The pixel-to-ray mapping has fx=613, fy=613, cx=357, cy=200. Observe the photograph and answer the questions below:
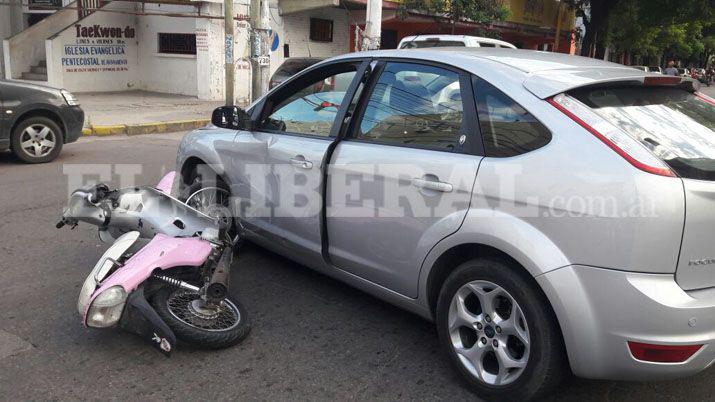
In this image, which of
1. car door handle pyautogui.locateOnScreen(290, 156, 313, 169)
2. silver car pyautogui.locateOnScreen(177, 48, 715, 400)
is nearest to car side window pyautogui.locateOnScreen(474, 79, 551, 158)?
silver car pyautogui.locateOnScreen(177, 48, 715, 400)

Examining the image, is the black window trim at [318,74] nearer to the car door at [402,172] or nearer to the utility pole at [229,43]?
the car door at [402,172]

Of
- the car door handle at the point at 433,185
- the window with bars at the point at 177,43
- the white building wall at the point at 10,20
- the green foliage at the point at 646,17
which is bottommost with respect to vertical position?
the car door handle at the point at 433,185

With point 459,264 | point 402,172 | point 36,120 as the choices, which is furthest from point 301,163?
point 36,120

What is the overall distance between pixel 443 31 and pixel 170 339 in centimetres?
2100

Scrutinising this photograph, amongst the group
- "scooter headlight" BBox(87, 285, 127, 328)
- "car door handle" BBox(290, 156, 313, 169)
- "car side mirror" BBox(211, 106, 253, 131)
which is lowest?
"scooter headlight" BBox(87, 285, 127, 328)

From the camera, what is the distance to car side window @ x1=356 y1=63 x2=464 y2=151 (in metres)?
3.14

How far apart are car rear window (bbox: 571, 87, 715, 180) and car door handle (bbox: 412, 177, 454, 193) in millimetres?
705

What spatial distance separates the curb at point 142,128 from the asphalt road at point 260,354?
703cm

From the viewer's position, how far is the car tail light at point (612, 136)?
2441 mm

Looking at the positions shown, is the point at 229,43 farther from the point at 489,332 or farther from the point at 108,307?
the point at 489,332

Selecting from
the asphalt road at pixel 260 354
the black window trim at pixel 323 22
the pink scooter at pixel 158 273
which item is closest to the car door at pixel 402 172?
the asphalt road at pixel 260 354

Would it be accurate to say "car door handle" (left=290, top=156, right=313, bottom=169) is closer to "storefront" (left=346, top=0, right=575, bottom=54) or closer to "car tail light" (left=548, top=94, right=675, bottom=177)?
"car tail light" (left=548, top=94, right=675, bottom=177)

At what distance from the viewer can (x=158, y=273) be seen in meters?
3.27

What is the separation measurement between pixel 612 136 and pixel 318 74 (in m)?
2.08
